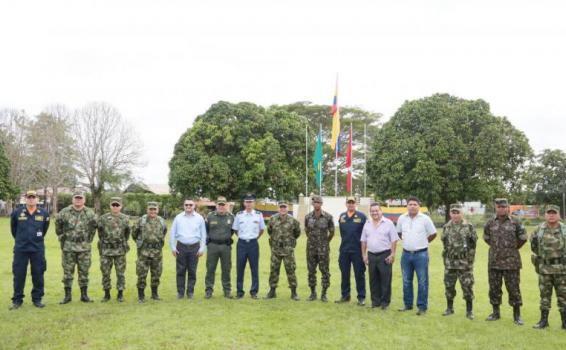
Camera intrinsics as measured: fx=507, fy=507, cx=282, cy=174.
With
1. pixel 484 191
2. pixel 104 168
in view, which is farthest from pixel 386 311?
pixel 104 168

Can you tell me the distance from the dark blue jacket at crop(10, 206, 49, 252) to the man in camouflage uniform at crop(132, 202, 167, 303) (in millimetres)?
1500

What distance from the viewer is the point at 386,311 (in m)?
8.10

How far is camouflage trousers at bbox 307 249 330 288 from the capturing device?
29.5 feet

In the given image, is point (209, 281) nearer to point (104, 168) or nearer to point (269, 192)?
point (269, 192)

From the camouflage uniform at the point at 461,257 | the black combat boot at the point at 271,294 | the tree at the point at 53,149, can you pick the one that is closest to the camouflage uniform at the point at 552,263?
the camouflage uniform at the point at 461,257

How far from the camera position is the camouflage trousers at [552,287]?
7046mm

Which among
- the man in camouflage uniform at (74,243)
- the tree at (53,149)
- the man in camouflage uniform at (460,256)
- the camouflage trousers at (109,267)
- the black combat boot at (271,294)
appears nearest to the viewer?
the man in camouflage uniform at (460,256)

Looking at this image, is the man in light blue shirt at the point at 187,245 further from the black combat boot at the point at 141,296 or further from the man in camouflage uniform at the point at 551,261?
the man in camouflage uniform at the point at 551,261

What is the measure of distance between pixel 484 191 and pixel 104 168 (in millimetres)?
29808

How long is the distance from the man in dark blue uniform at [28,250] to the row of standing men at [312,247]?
0.05 ft

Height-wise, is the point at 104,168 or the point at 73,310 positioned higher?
the point at 104,168

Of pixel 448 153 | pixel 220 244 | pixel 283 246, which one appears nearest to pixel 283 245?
→ pixel 283 246

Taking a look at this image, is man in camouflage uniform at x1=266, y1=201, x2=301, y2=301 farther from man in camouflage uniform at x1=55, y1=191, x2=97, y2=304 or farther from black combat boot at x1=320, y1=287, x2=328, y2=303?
man in camouflage uniform at x1=55, y1=191, x2=97, y2=304

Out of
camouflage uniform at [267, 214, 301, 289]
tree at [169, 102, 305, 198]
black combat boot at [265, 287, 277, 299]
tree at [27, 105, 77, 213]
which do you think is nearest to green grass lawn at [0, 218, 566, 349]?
black combat boot at [265, 287, 277, 299]
